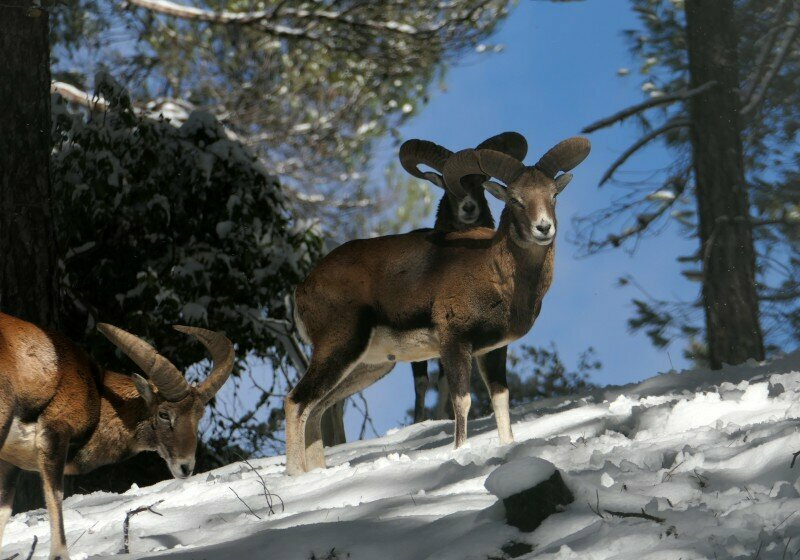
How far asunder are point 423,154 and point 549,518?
204 inches

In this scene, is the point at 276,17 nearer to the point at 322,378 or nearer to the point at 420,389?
the point at 420,389

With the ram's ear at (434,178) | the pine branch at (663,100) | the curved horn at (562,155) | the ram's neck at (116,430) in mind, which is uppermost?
the pine branch at (663,100)

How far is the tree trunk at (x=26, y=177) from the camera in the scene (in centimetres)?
923

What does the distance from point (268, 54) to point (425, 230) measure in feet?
34.0

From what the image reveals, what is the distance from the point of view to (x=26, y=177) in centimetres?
941

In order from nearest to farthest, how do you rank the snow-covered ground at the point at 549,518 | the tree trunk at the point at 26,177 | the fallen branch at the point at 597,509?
the snow-covered ground at the point at 549,518 < the fallen branch at the point at 597,509 < the tree trunk at the point at 26,177

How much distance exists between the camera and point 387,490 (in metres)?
5.86

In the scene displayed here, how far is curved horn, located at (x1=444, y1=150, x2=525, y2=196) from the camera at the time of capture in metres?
7.55

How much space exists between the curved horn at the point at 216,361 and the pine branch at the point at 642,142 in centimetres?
668

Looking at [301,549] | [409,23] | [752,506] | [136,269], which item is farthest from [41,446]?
[409,23]

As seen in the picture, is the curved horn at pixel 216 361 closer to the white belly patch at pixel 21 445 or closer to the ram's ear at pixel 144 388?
the ram's ear at pixel 144 388

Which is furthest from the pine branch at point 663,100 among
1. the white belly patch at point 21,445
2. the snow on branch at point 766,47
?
the white belly patch at point 21,445

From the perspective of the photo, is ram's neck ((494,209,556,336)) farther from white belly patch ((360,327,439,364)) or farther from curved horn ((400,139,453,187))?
curved horn ((400,139,453,187))

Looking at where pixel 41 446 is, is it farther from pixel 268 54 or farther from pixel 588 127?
pixel 268 54
